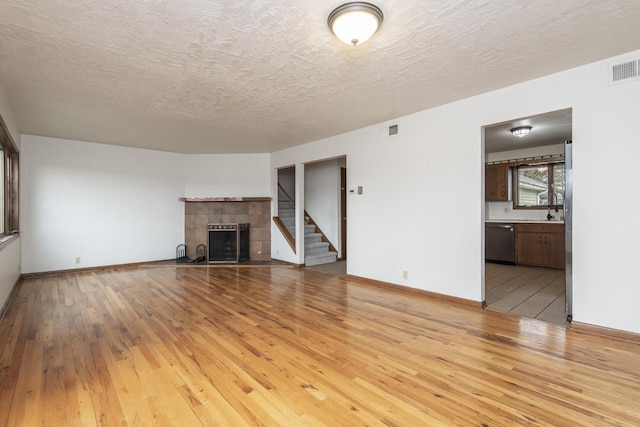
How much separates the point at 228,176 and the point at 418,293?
501cm

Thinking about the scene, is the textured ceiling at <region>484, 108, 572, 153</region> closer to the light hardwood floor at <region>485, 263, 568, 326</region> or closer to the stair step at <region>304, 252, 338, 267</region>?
the light hardwood floor at <region>485, 263, 568, 326</region>

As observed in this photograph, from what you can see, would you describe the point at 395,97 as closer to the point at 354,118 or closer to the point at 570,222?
the point at 354,118

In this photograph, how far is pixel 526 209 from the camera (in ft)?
21.6

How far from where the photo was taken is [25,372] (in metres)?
2.20

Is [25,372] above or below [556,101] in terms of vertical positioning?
below

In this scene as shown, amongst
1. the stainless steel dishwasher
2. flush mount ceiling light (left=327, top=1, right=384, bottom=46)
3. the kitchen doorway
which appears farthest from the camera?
the stainless steel dishwasher

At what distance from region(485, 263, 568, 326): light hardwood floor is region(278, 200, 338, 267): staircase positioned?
10.7 feet

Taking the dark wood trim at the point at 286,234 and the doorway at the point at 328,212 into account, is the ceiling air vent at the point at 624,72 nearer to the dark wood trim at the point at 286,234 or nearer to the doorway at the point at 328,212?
the doorway at the point at 328,212

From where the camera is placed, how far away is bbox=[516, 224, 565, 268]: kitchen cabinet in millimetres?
5737

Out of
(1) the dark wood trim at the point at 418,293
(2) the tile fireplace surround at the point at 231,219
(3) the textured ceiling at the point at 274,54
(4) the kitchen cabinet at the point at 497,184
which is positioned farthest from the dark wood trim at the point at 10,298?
(4) the kitchen cabinet at the point at 497,184

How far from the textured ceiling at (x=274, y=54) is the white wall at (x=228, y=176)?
2.82 metres

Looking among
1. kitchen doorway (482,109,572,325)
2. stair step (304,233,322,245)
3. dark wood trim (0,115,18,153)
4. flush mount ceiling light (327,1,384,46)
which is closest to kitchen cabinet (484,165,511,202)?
kitchen doorway (482,109,572,325)

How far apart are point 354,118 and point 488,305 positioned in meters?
3.05

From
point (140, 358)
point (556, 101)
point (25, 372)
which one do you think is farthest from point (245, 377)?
point (556, 101)
